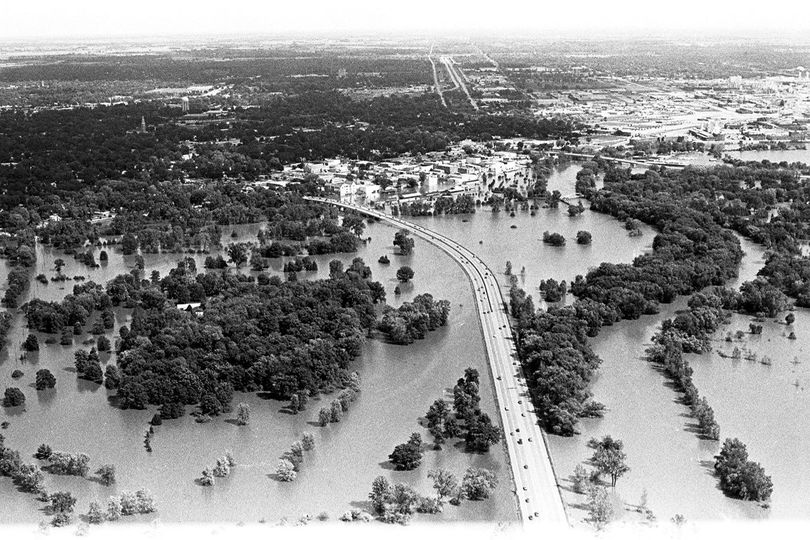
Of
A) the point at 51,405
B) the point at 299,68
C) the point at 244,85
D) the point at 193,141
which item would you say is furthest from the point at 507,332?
the point at 299,68

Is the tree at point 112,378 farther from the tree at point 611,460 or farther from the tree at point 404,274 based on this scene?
the tree at point 611,460

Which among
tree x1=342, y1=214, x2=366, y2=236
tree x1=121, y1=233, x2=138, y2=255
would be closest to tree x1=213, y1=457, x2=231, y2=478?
tree x1=121, y1=233, x2=138, y2=255

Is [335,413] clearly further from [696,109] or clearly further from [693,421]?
[696,109]

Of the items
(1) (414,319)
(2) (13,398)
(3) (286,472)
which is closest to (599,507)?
(3) (286,472)

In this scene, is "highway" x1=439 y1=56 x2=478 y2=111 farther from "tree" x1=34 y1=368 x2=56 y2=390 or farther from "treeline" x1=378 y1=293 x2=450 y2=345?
"tree" x1=34 y1=368 x2=56 y2=390

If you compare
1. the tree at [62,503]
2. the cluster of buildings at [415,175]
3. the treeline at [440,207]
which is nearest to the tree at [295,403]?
the tree at [62,503]

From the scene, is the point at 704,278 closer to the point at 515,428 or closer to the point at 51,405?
the point at 515,428
